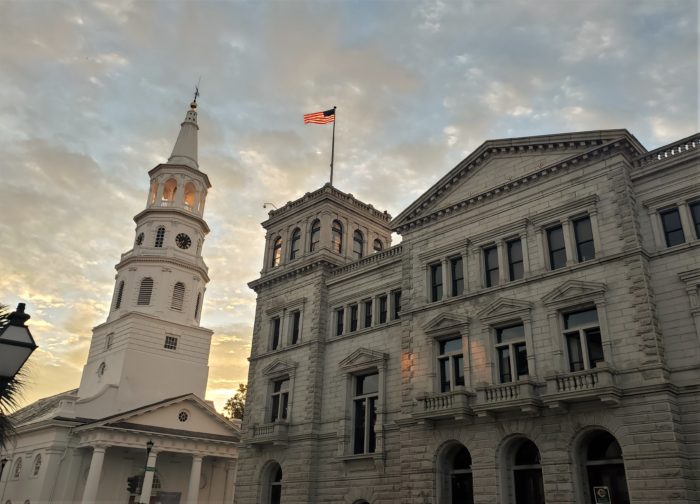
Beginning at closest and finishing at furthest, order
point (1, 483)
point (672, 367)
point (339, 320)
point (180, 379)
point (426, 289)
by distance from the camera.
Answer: point (672, 367) < point (426, 289) < point (339, 320) < point (1, 483) < point (180, 379)

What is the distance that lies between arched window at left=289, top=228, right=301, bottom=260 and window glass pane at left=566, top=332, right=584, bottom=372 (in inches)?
872

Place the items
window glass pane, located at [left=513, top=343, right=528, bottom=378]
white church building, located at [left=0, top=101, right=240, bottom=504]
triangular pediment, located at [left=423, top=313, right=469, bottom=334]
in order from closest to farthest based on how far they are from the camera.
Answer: window glass pane, located at [left=513, top=343, right=528, bottom=378] → triangular pediment, located at [left=423, top=313, right=469, bottom=334] → white church building, located at [left=0, top=101, right=240, bottom=504]

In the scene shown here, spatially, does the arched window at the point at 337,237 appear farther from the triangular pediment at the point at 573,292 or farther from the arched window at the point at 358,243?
the triangular pediment at the point at 573,292

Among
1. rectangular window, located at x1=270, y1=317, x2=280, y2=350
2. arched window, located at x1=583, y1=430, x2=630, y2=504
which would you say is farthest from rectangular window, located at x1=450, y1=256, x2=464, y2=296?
rectangular window, located at x1=270, y1=317, x2=280, y2=350

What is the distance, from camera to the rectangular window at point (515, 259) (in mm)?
29766

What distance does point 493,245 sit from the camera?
102ft

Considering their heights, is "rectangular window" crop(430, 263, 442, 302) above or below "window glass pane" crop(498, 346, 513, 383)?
above

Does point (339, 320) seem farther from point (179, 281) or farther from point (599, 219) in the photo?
point (179, 281)

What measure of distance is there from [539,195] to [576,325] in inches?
269

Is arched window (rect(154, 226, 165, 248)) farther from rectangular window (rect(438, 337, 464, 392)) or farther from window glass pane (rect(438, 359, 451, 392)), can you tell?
window glass pane (rect(438, 359, 451, 392))

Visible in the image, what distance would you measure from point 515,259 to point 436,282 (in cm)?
488

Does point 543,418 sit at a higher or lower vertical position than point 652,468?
higher

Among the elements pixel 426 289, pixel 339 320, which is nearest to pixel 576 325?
pixel 426 289

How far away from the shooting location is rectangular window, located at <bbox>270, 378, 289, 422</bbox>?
129ft
